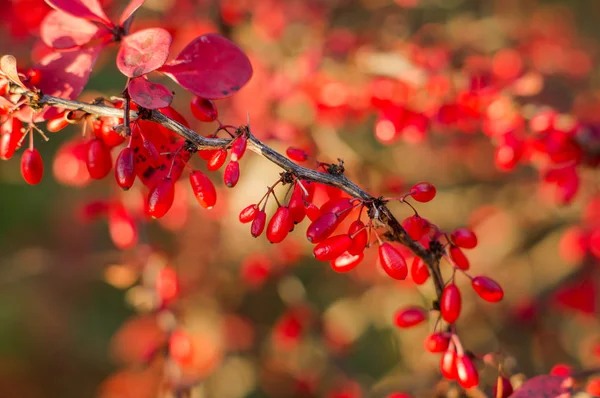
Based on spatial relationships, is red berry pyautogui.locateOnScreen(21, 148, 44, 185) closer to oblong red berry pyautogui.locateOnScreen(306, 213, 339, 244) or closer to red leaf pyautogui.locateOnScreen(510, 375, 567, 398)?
oblong red berry pyautogui.locateOnScreen(306, 213, 339, 244)

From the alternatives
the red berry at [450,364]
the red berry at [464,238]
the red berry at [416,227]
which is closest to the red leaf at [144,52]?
the red berry at [416,227]

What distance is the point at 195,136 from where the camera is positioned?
0.87 meters

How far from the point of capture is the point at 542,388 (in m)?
1.00

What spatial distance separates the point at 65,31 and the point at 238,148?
500 millimetres

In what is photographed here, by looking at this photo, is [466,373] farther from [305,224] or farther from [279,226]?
[305,224]

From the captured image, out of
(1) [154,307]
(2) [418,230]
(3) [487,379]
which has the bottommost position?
(1) [154,307]

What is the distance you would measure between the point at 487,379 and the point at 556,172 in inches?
27.7

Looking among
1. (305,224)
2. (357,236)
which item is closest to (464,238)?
(357,236)

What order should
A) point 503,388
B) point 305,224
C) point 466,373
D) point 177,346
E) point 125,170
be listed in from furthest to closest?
point 305,224
point 177,346
point 503,388
point 466,373
point 125,170

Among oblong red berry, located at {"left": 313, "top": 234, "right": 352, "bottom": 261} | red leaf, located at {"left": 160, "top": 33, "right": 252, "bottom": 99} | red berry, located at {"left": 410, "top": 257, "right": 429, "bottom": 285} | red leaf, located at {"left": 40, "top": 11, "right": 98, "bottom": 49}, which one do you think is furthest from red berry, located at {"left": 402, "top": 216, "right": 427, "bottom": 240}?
red leaf, located at {"left": 40, "top": 11, "right": 98, "bottom": 49}

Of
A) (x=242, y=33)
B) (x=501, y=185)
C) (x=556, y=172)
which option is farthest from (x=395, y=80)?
(x=501, y=185)

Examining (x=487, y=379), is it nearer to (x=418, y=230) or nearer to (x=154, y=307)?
(x=418, y=230)

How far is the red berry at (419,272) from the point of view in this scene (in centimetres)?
97

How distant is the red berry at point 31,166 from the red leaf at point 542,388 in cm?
103
